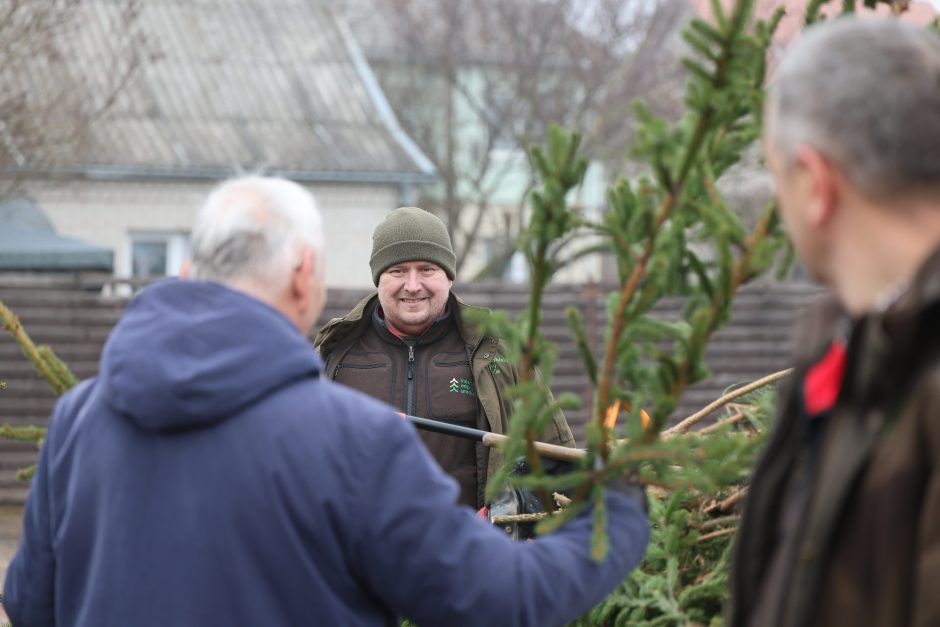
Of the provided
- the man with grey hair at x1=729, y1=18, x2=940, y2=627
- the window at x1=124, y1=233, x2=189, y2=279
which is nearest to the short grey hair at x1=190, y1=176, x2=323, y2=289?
the man with grey hair at x1=729, y1=18, x2=940, y2=627

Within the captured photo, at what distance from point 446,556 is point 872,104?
103 centimetres

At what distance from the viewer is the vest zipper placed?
4.80 m

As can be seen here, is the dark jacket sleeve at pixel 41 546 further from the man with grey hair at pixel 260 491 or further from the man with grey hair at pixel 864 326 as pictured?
the man with grey hair at pixel 864 326

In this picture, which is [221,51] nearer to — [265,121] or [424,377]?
[265,121]

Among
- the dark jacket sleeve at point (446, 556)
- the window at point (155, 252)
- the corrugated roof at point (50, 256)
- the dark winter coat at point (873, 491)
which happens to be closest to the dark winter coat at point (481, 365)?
the dark jacket sleeve at point (446, 556)

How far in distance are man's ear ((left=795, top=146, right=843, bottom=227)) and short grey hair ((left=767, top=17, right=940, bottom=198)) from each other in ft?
0.04

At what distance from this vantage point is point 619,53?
79.2 feet

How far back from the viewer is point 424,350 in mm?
4902

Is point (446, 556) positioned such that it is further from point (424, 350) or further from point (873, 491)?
point (424, 350)

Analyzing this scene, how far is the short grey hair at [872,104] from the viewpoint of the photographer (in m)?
1.69

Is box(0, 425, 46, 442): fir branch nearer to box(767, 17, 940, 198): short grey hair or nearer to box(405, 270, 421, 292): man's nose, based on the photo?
box(405, 270, 421, 292): man's nose

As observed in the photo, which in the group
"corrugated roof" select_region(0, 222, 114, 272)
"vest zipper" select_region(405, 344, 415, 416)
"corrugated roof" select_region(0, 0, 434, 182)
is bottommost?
"vest zipper" select_region(405, 344, 415, 416)

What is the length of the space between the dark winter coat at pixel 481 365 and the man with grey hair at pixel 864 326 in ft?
8.49

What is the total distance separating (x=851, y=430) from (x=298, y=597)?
1.01 metres
